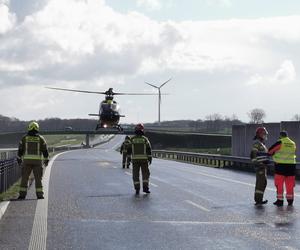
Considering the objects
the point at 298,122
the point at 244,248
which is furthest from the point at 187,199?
the point at 298,122

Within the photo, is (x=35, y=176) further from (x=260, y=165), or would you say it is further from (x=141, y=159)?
(x=260, y=165)

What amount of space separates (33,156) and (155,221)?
524 centimetres

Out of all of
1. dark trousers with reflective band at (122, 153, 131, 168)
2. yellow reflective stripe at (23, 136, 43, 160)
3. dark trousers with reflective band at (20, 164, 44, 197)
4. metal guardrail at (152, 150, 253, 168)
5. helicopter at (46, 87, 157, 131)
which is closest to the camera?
dark trousers with reflective band at (20, 164, 44, 197)

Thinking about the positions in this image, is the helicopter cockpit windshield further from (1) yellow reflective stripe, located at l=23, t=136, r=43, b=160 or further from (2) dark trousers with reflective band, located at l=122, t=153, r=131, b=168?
(1) yellow reflective stripe, located at l=23, t=136, r=43, b=160

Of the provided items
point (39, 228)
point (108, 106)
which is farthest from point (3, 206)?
point (108, 106)

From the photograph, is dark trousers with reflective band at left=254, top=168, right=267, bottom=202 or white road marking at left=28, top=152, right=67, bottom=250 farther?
dark trousers with reflective band at left=254, top=168, right=267, bottom=202

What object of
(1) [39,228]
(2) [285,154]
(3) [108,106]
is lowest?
(1) [39,228]

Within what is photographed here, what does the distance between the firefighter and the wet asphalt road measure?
58cm

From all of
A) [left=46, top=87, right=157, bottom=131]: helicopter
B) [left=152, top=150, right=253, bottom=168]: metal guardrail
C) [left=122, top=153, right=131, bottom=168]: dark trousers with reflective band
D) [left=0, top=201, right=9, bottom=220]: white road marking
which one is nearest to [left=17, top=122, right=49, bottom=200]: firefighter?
[left=0, top=201, right=9, bottom=220]: white road marking

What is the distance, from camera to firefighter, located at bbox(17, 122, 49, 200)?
15070 mm

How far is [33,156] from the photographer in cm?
1523

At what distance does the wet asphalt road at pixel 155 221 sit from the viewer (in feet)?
29.0

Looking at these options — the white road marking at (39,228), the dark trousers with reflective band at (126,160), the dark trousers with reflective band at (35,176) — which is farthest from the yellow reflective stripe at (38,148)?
the dark trousers with reflective band at (126,160)

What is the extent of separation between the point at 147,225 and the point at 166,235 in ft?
3.75
